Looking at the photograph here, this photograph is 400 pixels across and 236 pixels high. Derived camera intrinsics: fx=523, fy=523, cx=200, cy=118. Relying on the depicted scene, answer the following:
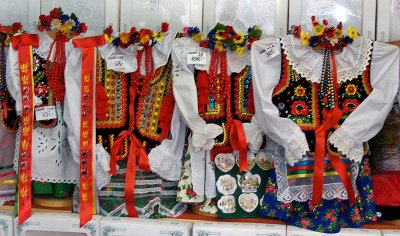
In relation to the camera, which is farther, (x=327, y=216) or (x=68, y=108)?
(x=68, y=108)

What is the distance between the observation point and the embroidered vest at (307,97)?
7.13 feet

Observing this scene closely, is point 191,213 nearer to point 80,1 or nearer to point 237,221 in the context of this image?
point 237,221

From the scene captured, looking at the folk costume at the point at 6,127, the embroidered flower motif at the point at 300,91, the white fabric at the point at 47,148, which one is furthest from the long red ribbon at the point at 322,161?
the folk costume at the point at 6,127

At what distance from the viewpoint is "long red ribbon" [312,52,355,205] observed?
84.1 inches

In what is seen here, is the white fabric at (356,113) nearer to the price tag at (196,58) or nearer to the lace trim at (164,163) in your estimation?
the price tag at (196,58)

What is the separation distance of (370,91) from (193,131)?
760 millimetres

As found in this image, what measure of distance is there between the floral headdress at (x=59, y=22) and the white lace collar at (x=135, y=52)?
0.55ft

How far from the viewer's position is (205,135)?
7.37 ft

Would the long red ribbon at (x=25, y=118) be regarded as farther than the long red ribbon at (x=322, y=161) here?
Yes

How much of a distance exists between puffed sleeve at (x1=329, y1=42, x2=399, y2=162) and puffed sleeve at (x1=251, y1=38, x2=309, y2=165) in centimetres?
15

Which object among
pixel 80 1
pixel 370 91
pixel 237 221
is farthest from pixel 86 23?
pixel 370 91

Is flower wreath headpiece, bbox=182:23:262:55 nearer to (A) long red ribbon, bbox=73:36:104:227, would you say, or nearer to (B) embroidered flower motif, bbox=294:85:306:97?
(B) embroidered flower motif, bbox=294:85:306:97

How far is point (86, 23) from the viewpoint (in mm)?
2561

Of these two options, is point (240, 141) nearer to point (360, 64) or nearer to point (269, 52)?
point (269, 52)
